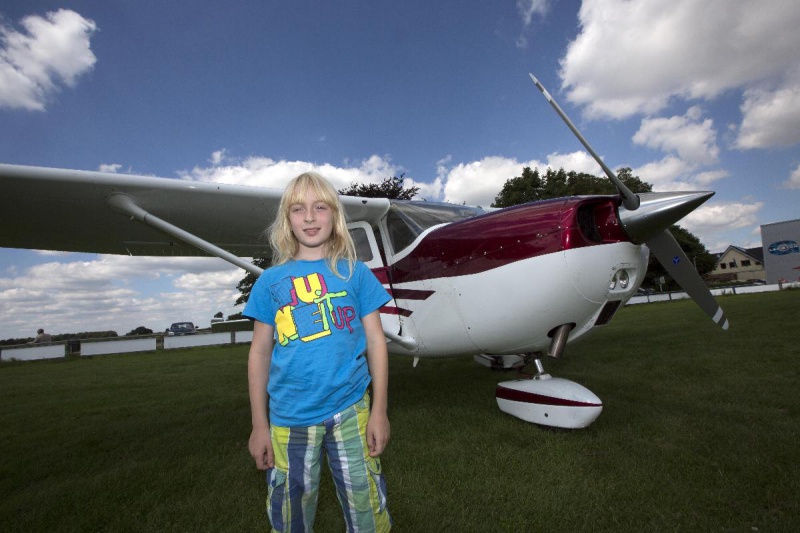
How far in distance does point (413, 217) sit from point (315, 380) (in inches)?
111

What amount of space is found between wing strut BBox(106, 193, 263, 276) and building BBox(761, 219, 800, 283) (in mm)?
46446

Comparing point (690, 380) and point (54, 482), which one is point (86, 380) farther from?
point (690, 380)

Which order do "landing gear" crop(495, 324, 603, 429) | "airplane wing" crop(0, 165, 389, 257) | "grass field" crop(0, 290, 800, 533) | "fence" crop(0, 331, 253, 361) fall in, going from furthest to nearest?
"fence" crop(0, 331, 253, 361) → "airplane wing" crop(0, 165, 389, 257) → "landing gear" crop(495, 324, 603, 429) → "grass field" crop(0, 290, 800, 533)

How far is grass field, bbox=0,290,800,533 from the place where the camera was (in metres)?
2.07

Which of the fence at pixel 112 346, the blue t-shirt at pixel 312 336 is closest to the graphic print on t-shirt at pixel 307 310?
the blue t-shirt at pixel 312 336

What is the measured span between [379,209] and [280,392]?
294cm

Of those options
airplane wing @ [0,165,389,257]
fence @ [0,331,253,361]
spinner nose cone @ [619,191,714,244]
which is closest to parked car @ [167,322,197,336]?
fence @ [0,331,253,361]

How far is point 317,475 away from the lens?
134 cm

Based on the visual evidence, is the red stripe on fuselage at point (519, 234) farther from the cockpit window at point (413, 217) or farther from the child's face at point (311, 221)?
the child's face at point (311, 221)

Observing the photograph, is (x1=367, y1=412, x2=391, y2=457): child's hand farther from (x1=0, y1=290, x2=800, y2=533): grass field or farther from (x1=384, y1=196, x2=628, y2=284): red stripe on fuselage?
(x1=384, y1=196, x2=628, y2=284): red stripe on fuselage

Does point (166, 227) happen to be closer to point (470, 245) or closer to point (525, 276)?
point (470, 245)

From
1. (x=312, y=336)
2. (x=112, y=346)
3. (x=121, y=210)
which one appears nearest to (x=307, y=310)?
(x=312, y=336)

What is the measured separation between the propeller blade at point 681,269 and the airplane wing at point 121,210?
98.8 inches

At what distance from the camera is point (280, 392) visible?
4.45 feet
